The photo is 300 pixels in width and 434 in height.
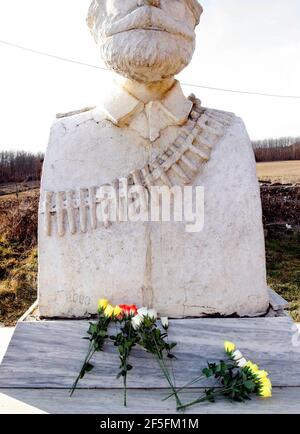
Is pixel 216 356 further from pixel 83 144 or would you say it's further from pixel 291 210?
pixel 291 210

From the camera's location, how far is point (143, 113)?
8.73 feet

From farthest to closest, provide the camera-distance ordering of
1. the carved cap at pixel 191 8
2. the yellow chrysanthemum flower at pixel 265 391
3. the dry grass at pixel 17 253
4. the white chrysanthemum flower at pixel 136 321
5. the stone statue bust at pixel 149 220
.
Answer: the dry grass at pixel 17 253 → the carved cap at pixel 191 8 → the stone statue bust at pixel 149 220 → the white chrysanthemum flower at pixel 136 321 → the yellow chrysanthemum flower at pixel 265 391

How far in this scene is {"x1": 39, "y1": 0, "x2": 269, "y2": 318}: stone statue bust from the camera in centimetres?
254

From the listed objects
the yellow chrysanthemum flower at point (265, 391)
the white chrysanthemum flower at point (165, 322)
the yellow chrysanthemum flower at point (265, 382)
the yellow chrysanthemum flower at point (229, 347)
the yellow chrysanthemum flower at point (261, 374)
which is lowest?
the yellow chrysanthemum flower at point (265, 391)

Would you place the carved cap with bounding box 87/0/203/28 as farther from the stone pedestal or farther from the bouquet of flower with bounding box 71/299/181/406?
the stone pedestal

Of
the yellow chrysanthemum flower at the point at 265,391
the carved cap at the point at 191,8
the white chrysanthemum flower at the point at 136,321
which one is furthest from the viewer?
the carved cap at the point at 191,8

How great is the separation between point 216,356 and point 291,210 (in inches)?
236

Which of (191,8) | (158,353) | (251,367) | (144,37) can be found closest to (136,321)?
(158,353)

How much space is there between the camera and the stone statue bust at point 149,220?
254cm

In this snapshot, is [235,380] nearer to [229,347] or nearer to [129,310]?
[229,347]

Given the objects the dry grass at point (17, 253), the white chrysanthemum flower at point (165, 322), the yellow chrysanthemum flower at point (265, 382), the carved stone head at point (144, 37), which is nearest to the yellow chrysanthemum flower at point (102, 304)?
the white chrysanthemum flower at point (165, 322)

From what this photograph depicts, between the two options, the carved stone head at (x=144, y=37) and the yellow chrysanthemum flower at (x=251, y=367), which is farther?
the carved stone head at (x=144, y=37)

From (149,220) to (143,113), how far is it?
58cm

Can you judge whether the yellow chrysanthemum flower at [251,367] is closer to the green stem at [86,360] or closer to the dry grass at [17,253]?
the green stem at [86,360]
